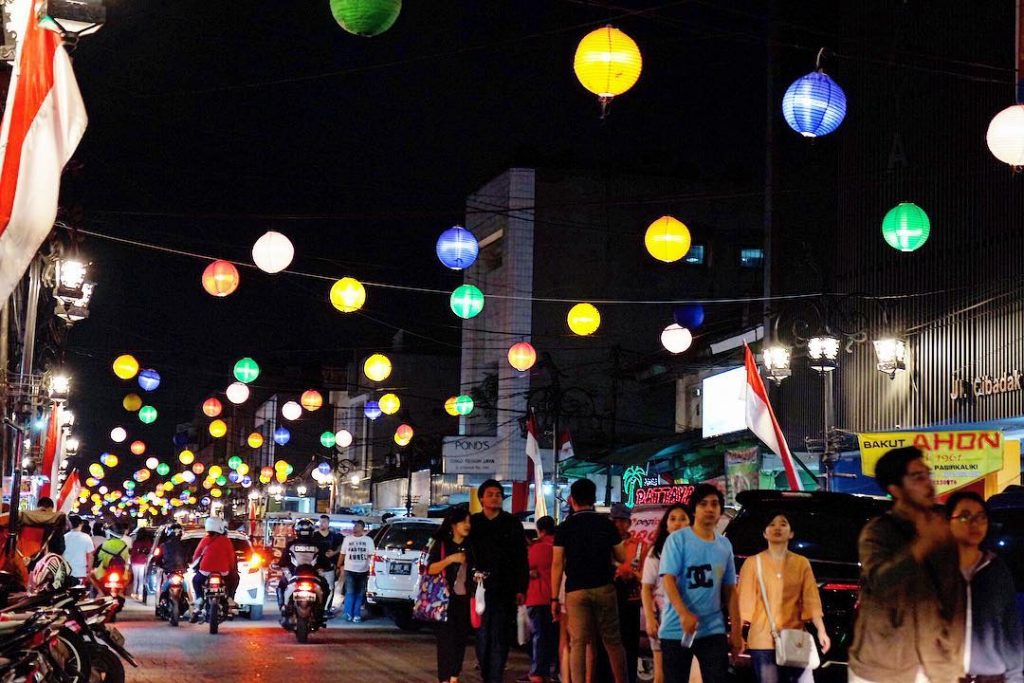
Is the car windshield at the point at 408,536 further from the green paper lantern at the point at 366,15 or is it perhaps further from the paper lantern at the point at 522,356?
the green paper lantern at the point at 366,15

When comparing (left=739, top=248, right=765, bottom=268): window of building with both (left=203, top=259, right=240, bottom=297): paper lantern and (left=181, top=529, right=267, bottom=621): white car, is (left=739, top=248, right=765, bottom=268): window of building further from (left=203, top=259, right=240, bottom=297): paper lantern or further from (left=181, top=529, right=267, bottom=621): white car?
(left=203, top=259, right=240, bottom=297): paper lantern

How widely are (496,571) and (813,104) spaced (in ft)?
21.9

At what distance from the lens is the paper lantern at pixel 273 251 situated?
1911 cm

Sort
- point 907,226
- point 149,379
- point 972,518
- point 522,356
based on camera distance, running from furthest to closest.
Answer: point 149,379
point 522,356
point 907,226
point 972,518

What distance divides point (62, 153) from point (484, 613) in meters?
6.89

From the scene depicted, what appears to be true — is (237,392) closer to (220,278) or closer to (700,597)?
(220,278)

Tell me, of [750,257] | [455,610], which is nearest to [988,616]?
[455,610]

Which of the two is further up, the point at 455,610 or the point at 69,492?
the point at 69,492

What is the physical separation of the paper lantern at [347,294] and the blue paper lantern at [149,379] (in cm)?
1261

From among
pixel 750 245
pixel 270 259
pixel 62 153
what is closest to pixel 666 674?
pixel 62 153

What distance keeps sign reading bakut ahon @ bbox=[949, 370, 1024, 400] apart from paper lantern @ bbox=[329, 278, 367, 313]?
421 inches

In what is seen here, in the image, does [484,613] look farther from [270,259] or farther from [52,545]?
[270,259]

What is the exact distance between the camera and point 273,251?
62.7 ft

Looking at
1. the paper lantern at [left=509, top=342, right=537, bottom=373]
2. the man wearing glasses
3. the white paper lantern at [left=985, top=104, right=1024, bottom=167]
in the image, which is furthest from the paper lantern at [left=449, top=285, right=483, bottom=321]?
the man wearing glasses
